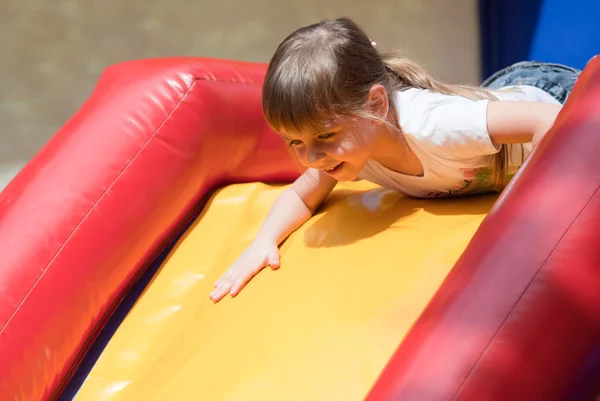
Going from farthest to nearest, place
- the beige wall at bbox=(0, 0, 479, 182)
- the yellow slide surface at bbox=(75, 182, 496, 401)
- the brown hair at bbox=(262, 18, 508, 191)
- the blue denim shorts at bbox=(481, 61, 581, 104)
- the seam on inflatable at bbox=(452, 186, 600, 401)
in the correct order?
the beige wall at bbox=(0, 0, 479, 182), the blue denim shorts at bbox=(481, 61, 581, 104), the brown hair at bbox=(262, 18, 508, 191), the yellow slide surface at bbox=(75, 182, 496, 401), the seam on inflatable at bbox=(452, 186, 600, 401)

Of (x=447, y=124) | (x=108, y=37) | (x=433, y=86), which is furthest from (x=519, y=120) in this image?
(x=108, y=37)

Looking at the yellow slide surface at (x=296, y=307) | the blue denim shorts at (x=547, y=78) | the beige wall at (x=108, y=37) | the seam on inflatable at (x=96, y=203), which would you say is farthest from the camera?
the beige wall at (x=108, y=37)

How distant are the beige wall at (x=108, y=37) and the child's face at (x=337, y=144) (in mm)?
1244

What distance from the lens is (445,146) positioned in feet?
3.45

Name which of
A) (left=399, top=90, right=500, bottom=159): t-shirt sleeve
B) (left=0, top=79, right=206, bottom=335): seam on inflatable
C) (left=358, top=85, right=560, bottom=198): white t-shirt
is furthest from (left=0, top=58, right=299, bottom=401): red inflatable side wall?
(left=399, top=90, right=500, bottom=159): t-shirt sleeve

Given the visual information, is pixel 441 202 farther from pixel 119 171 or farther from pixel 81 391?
pixel 81 391

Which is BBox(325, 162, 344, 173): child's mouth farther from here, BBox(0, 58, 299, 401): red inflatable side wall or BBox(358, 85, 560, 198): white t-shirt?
BBox(0, 58, 299, 401): red inflatable side wall

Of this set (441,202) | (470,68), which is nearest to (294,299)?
(441,202)

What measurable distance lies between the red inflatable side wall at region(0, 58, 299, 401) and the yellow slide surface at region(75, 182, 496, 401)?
0.07m

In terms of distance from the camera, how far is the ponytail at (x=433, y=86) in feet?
3.72

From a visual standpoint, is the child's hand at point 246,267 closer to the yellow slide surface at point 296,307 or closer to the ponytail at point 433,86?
the yellow slide surface at point 296,307

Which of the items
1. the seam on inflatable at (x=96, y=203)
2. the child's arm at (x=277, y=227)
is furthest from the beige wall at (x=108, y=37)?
the child's arm at (x=277, y=227)

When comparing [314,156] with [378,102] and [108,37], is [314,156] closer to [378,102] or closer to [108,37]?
[378,102]

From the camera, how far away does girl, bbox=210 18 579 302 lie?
991mm
